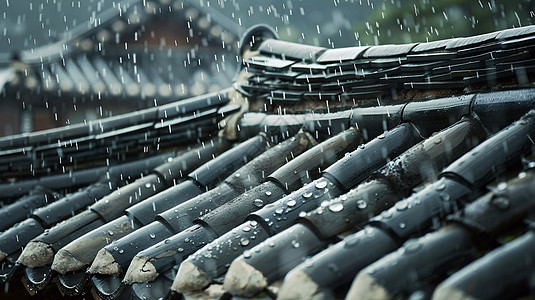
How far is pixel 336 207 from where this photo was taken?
8.39 feet

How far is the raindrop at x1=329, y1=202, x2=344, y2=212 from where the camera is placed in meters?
2.54

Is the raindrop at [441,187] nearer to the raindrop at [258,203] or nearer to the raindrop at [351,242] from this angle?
the raindrop at [351,242]

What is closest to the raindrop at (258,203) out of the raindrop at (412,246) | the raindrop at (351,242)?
the raindrop at (351,242)

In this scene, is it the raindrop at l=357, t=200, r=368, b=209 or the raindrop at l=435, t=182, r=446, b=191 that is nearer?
the raindrop at l=435, t=182, r=446, b=191

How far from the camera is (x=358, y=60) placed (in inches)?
150

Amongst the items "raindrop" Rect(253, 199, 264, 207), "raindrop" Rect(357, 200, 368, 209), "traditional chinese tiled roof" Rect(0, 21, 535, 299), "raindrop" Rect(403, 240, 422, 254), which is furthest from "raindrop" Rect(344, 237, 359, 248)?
"raindrop" Rect(253, 199, 264, 207)

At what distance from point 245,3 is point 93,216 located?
36.1 metres

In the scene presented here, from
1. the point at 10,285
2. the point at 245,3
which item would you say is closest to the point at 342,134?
the point at 10,285

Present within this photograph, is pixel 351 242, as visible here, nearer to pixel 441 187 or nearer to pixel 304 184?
pixel 441 187

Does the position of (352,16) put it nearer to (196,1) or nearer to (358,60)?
(196,1)

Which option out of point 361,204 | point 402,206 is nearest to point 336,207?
point 361,204

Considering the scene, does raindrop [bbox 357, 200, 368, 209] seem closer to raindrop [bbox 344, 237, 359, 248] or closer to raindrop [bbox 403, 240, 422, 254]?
raindrop [bbox 344, 237, 359, 248]

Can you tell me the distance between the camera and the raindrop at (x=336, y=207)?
254 centimetres

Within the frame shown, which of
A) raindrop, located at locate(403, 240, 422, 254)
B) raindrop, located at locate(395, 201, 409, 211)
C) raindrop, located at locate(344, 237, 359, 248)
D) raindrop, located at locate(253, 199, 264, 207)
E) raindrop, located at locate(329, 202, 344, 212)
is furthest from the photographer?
raindrop, located at locate(253, 199, 264, 207)
